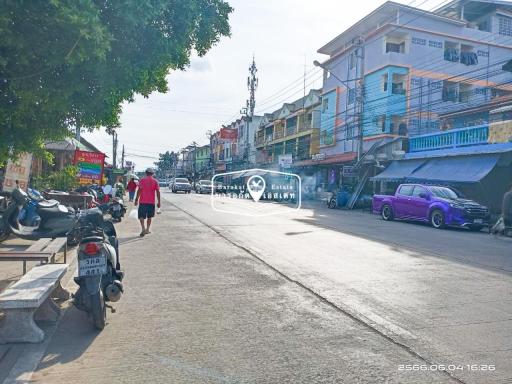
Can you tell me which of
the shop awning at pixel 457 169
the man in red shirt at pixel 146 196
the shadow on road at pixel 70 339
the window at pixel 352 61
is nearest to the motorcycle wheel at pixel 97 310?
the shadow on road at pixel 70 339

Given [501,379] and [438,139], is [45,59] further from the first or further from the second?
[438,139]

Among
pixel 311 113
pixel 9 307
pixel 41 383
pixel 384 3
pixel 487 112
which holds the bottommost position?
pixel 41 383

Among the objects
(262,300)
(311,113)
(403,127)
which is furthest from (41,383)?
(311,113)

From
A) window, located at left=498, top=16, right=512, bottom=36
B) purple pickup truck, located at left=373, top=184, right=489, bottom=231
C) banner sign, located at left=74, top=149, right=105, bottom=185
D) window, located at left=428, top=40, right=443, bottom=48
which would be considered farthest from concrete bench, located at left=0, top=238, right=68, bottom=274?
window, located at left=498, top=16, right=512, bottom=36

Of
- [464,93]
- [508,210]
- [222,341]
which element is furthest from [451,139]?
[222,341]

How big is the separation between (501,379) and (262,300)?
9.43 feet

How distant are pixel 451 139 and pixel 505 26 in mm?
21139

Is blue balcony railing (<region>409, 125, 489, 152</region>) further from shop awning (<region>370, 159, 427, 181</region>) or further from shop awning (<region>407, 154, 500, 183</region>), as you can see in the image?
shop awning (<region>370, 159, 427, 181</region>)

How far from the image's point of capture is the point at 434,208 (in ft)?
56.3

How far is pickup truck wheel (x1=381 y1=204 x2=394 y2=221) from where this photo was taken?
1984 cm

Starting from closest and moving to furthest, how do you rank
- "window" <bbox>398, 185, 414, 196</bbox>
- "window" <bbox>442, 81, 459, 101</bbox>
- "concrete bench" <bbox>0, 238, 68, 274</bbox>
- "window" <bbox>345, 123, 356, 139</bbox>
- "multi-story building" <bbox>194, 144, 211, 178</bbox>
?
1. "concrete bench" <bbox>0, 238, 68, 274</bbox>
2. "window" <bbox>398, 185, 414, 196</bbox>
3. "window" <bbox>442, 81, 459, 101</bbox>
4. "window" <bbox>345, 123, 356, 139</bbox>
5. "multi-story building" <bbox>194, 144, 211, 178</bbox>

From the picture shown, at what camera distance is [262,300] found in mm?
5629

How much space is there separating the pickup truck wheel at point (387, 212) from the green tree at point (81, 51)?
15985 mm

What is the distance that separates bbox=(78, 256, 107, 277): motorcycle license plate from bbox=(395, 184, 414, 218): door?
16204 millimetres
